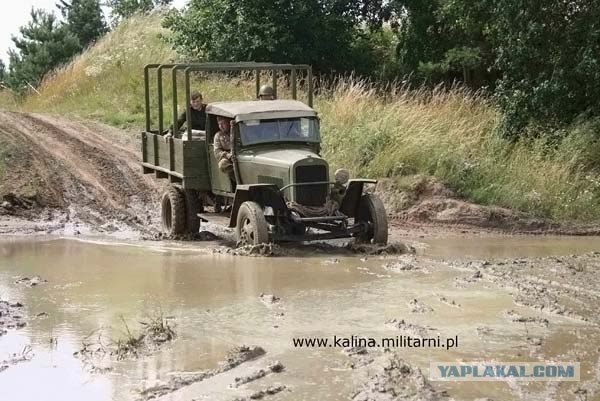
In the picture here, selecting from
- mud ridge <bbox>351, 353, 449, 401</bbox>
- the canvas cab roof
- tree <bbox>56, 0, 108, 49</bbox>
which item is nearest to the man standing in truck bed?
the canvas cab roof

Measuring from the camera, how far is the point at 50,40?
38.2m

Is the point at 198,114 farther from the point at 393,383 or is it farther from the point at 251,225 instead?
the point at 393,383

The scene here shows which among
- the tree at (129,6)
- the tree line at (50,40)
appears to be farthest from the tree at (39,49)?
the tree at (129,6)

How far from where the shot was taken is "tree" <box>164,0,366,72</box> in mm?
22969

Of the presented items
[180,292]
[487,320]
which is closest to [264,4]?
[180,292]

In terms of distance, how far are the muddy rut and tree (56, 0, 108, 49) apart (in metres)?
20.9

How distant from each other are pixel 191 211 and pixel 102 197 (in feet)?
11.4

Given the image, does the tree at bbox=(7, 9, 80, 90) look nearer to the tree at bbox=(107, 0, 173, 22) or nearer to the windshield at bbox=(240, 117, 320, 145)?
the tree at bbox=(107, 0, 173, 22)

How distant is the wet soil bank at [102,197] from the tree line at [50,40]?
1589cm

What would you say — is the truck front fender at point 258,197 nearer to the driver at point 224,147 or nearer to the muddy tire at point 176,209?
the driver at point 224,147

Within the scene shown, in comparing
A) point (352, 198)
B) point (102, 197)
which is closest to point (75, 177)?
point (102, 197)

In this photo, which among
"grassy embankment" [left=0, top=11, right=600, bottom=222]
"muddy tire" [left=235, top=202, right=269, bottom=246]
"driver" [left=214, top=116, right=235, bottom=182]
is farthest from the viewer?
"grassy embankment" [left=0, top=11, right=600, bottom=222]

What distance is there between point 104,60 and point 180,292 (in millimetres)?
19834

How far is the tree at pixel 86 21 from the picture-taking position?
4106 centimetres
